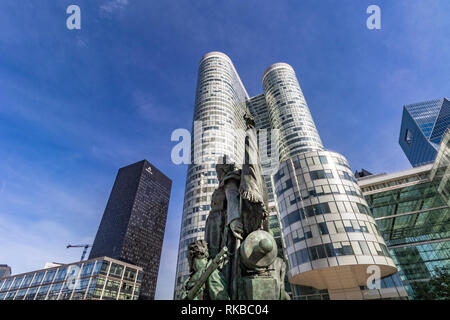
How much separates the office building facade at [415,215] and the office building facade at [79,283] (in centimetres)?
6291

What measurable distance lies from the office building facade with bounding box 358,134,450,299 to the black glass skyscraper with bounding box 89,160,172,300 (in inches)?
4590

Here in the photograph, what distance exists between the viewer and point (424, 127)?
119500mm

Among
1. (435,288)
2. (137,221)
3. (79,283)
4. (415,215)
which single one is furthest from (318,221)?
(137,221)

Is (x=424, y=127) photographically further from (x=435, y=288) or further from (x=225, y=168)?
(x=225, y=168)

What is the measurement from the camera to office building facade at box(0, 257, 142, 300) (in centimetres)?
5700

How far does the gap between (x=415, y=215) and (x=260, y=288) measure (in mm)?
48657

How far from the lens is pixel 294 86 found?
3359 inches

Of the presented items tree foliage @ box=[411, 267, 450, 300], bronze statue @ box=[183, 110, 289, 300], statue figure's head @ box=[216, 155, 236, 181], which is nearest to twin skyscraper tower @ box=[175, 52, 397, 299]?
tree foliage @ box=[411, 267, 450, 300]

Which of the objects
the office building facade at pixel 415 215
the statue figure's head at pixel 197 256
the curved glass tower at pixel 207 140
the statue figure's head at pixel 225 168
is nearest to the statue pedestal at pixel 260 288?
the statue figure's head at pixel 197 256

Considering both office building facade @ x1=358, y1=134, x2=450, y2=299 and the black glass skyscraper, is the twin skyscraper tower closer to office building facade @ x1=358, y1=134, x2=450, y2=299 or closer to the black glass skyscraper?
office building facade @ x1=358, y1=134, x2=450, y2=299

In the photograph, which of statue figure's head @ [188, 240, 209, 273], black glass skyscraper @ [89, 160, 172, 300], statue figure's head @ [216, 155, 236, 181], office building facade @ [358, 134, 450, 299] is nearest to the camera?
statue figure's head @ [188, 240, 209, 273]
